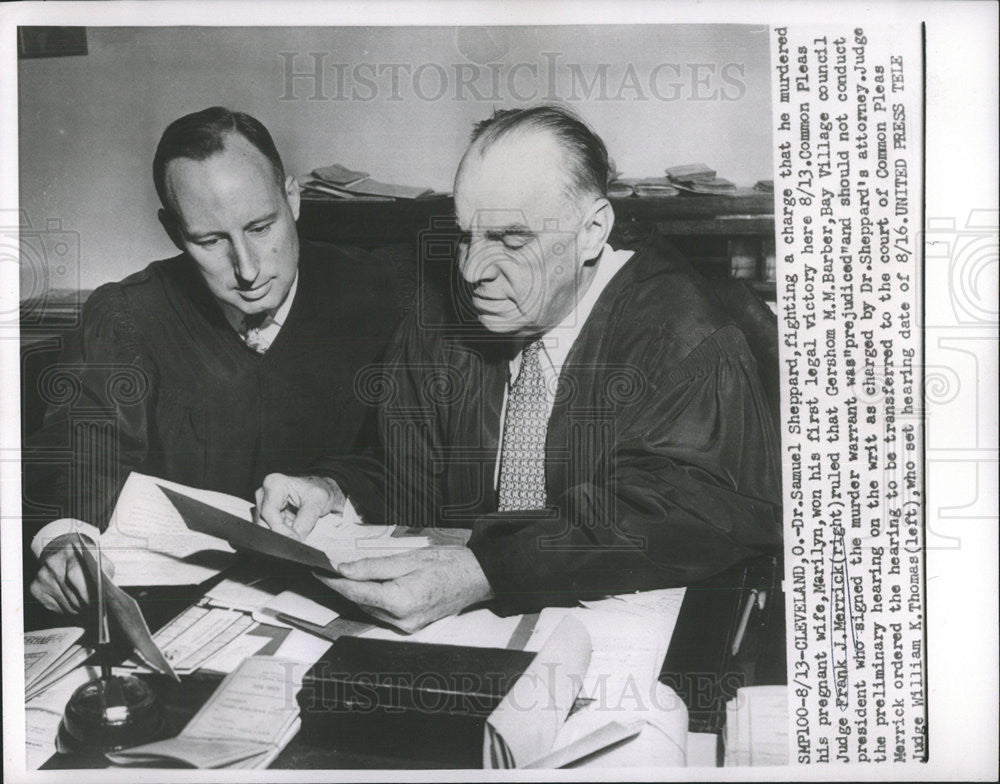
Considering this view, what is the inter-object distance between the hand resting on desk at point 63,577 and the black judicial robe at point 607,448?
747 mm

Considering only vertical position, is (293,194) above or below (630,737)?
above

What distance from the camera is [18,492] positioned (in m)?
2.34

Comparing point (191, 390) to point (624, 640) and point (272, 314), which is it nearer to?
point (272, 314)

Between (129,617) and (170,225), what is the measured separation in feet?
3.68

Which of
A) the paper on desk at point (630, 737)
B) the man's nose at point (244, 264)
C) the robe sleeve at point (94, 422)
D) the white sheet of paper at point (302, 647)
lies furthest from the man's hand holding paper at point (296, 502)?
the paper on desk at point (630, 737)

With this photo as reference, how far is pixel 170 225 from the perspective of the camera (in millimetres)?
2320

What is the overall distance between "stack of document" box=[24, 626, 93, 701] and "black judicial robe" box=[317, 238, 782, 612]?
2.84ft

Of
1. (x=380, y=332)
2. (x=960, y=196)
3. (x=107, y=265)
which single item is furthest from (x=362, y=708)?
(x=960, y=196)

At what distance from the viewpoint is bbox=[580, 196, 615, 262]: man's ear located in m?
2.30

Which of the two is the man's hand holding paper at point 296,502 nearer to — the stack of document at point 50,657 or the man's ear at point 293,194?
the stack of document at point 50,657

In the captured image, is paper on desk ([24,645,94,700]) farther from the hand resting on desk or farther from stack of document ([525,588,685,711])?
stack of document ([525,588,685,711])

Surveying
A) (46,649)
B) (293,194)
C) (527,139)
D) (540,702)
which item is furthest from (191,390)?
(540,702)

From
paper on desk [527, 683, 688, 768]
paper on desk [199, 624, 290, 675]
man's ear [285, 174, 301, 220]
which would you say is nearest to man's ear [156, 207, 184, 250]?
man's ear [285, 174, 301, 220]

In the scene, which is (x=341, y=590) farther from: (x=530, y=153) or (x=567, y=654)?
(x=530, y=153)
